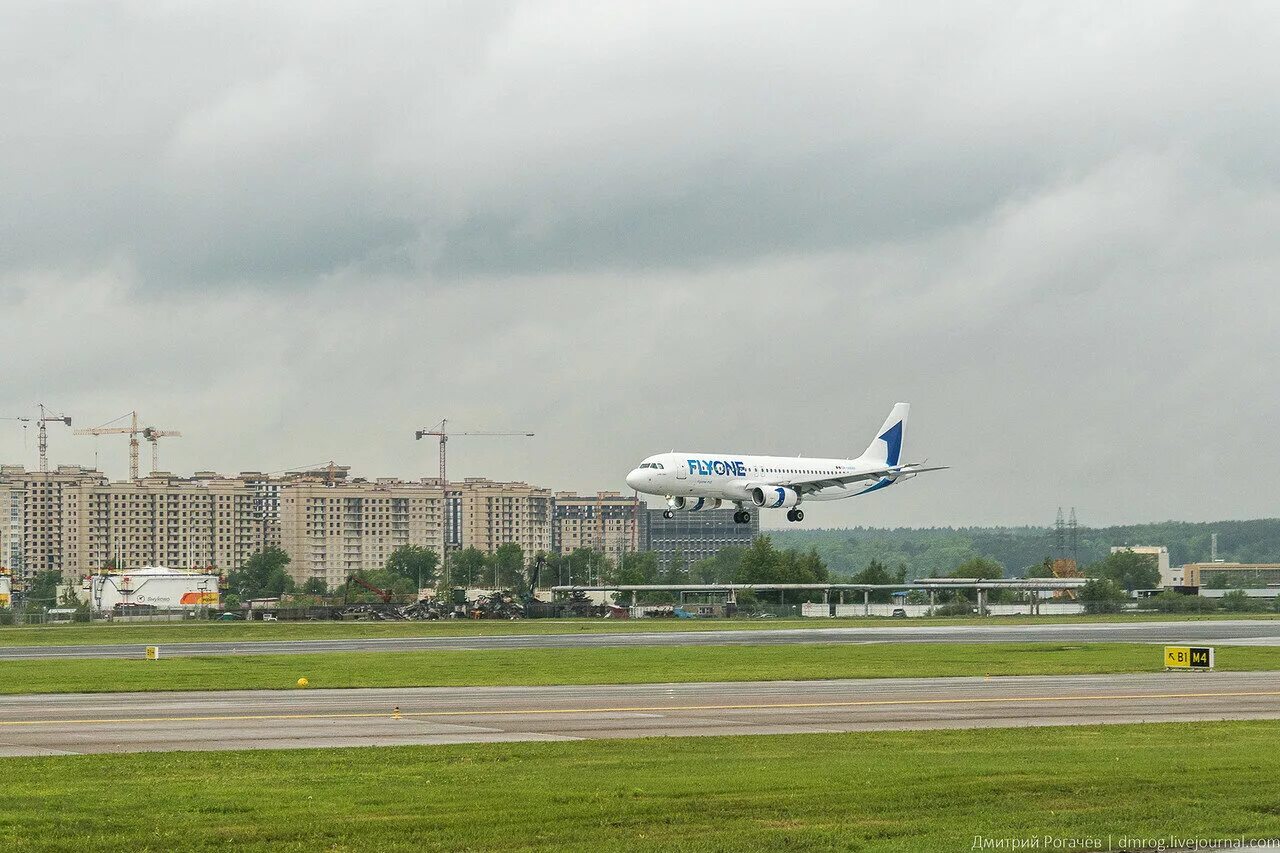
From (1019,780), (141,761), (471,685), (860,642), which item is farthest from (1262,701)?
(860,642)

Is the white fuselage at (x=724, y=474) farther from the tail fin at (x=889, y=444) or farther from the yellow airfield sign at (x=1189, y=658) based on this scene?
the yellow airfield sign at (x=1189, y=658)

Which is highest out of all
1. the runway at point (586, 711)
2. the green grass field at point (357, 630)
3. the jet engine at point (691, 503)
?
the jet engine at point (691, 503)

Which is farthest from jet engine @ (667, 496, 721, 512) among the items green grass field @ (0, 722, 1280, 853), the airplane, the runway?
green grass field @ (0, 722, 1280, 853)

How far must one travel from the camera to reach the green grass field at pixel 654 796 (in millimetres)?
19484

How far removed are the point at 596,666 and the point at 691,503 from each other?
128 ft

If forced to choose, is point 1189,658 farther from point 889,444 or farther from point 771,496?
point 889,444

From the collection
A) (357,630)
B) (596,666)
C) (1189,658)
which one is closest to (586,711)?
(596,666)

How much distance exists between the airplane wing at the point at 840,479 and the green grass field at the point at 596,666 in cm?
2707

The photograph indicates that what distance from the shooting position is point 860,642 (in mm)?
79875

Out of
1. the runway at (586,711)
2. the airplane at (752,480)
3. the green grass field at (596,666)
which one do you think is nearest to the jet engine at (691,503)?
the airplane at (752,480)

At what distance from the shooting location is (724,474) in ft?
320

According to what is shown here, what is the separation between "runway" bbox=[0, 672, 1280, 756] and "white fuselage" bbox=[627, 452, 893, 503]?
44.2m

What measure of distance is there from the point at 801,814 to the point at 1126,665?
4096 cm

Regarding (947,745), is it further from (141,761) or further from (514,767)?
(141,761)
